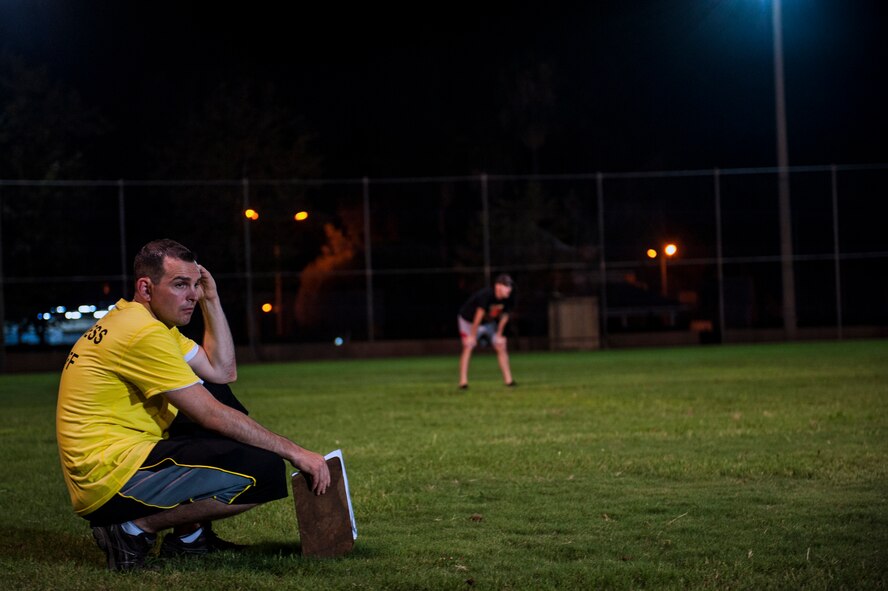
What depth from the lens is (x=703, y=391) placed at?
15555mm

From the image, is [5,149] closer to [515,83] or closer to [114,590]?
[515,83]

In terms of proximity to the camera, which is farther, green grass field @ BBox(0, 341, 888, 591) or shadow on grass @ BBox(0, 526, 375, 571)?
shadow on grass @ BBox(0, 526, 375, 571)

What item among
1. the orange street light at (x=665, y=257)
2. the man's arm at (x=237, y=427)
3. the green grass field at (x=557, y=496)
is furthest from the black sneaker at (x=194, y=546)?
the orange street light at (x=665, y=257)

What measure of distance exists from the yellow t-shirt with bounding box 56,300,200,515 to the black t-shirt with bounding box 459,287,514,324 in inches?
479

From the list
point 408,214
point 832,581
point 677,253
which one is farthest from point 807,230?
point 832,581

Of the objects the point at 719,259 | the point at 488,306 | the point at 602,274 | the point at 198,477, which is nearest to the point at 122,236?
the point at 602,274

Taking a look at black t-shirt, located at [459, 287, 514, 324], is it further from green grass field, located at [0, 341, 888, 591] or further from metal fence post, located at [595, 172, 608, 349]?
metal fence post, located at [595, 172, 608, 349]

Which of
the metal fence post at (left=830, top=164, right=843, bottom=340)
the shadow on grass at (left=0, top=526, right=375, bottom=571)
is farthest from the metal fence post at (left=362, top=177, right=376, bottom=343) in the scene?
the shadow on grass at (left=0, top=526, right=375, bottom=571)

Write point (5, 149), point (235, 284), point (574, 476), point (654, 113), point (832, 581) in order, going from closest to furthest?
point (832, 581) < point (574, 476) < point (235, 284) < point (5, 149) < point (654, 113)

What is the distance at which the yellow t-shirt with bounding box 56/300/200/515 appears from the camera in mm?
5230

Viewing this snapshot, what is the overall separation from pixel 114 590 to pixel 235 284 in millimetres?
24845

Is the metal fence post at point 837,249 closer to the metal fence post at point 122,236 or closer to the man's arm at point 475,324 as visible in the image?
Result: the man's arm at point 475,324

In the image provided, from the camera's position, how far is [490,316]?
58.0 ft

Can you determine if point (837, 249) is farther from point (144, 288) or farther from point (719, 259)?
point (144, 288)
